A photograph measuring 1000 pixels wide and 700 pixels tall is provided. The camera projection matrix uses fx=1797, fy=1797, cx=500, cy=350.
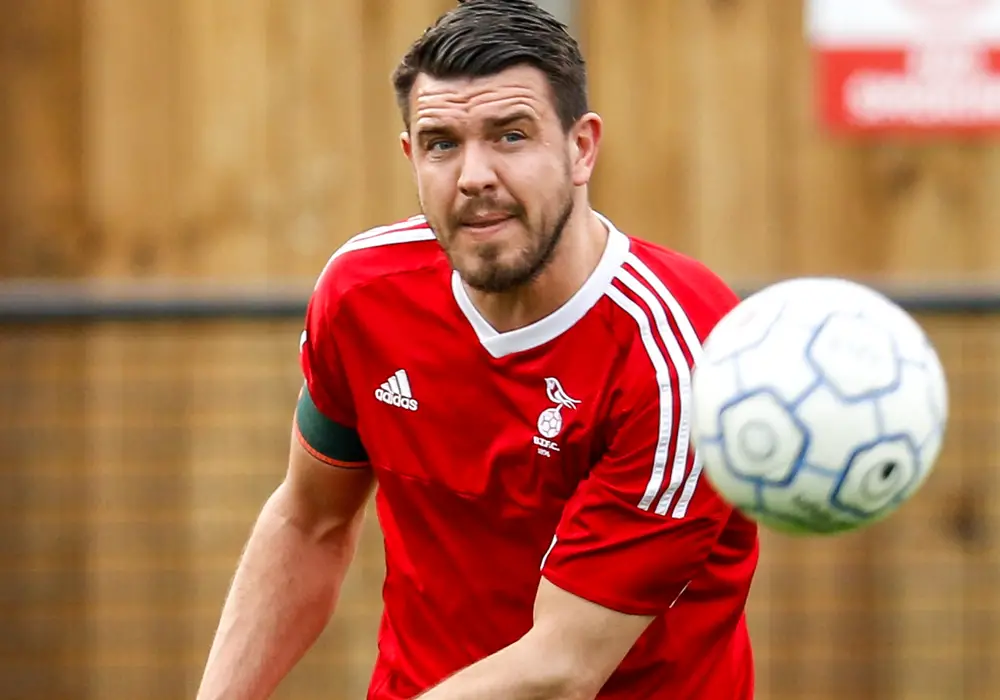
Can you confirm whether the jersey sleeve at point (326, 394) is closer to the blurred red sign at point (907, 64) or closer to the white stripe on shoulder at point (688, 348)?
the white stripe on shoulder at point (688, 348)

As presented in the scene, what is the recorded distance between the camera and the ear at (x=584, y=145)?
3.31 metres

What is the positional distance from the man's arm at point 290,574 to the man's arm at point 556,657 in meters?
0.52

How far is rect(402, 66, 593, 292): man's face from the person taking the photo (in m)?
3.17

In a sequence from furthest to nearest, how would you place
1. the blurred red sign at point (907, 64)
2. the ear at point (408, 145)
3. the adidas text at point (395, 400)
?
the blurred red sign at point (907, 64), the adidas text at point (395, 400), the ear at point (408, 145)

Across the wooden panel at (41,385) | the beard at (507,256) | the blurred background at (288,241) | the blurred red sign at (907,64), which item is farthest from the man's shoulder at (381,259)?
the blurred red sign at (907,64)

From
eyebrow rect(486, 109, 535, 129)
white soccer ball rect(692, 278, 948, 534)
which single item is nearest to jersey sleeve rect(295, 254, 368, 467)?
eyebrow rect(486, 109, 535, 129)

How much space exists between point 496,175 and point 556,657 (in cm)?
85

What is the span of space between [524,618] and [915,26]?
2860 mm

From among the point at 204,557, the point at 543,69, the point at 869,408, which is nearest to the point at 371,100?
the point at 204,557

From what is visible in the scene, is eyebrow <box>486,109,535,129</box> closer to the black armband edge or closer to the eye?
the eye

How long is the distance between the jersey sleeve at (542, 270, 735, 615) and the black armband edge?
0.59 m

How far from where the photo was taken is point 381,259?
11.6 feet

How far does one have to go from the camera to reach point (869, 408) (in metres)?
2.79

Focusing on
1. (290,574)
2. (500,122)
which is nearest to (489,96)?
(500,122)
